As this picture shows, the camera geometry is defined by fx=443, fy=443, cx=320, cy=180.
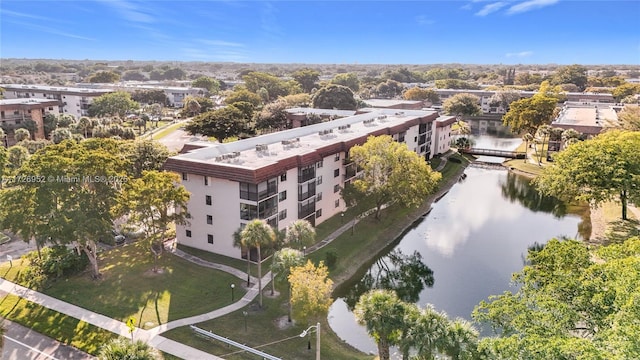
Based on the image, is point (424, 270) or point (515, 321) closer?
point (515, 321)

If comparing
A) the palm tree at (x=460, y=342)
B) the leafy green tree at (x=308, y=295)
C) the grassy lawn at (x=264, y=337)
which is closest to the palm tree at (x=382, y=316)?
the palm tree at (x=460, y=342)

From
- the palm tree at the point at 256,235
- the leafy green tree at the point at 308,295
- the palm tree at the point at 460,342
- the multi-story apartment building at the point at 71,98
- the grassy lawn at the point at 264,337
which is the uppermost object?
the multi-story apartment building at the point at 71,98

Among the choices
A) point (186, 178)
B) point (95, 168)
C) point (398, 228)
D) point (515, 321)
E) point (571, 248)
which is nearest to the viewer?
point (515, 321)

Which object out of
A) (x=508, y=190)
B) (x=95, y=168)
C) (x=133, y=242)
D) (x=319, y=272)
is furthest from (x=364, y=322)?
(x=508, y=190)

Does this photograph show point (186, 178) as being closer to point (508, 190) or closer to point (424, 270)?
point (424, 270)

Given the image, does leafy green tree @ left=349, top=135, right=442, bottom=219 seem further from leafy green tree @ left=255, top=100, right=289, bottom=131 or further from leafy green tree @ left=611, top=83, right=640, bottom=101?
leafy green tree @ left=611, top=83, right=640, bottom=101

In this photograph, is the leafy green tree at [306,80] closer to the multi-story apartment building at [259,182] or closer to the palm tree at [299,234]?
the multi-story apartment building at [259,182]
